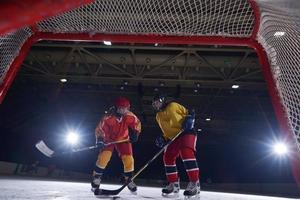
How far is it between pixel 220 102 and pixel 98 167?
331 inches

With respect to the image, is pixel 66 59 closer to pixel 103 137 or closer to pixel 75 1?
pixel 103 137

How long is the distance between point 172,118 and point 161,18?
1134mm

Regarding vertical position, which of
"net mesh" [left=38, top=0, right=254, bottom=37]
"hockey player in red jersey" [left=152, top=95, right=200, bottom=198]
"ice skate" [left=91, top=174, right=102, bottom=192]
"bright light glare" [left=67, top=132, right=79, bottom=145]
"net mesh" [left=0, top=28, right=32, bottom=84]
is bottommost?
"ice skate" [left=91, top=174, right=102, bottom=192]

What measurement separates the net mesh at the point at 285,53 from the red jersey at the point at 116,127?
1935mm

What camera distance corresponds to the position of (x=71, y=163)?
1405 cm

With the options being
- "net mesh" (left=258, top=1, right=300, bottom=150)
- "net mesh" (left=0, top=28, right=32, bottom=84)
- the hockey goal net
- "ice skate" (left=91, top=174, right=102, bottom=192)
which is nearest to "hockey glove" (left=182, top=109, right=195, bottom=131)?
the hockey goal net

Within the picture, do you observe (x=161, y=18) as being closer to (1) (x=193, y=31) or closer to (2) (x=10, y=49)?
(1) (x=193, y=31)

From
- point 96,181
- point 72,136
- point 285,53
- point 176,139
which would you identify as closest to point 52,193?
point 96,181

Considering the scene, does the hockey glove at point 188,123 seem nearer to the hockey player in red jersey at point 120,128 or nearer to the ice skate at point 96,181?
the hockey player in red jersey at point 120,128

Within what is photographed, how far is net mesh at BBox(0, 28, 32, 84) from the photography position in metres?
2.37

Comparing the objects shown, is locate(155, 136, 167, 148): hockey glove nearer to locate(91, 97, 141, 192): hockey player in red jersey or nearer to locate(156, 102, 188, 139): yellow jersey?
locate(156, 102, 188, 139): yellow jersey

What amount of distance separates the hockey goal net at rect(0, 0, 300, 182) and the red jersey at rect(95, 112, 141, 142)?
1.34 meters

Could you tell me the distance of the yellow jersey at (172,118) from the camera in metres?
3.51

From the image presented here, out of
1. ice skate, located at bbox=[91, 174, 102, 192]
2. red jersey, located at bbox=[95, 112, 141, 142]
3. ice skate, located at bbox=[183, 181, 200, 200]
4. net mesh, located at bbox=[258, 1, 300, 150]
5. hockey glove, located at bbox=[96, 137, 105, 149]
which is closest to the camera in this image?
net mesh, located at bbox=[258, 1, 300, 150]
